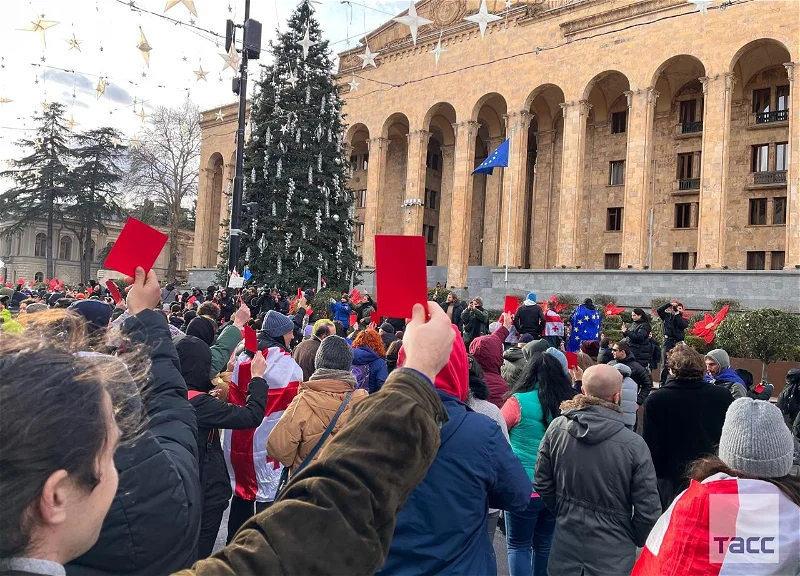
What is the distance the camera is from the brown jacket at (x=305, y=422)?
12.3ft

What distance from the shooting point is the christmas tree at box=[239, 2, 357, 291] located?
21.3m

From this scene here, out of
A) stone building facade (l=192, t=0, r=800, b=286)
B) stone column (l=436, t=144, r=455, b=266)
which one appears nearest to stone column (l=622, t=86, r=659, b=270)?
stone building facade (l=192, t=0, r=800, b=286)

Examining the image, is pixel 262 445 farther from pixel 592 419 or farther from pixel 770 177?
pixel 770 177

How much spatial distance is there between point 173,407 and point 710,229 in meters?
27.1

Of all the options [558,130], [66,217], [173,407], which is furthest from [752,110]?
[66,217]

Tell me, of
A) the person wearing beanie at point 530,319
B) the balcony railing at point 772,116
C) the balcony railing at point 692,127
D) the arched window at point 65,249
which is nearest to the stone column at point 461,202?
the balcony railing at point 692,127

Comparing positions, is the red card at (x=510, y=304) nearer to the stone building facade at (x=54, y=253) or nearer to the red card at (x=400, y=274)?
the red card at (x=400, y=274)

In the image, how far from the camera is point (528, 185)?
125ft

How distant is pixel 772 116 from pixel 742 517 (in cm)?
3197

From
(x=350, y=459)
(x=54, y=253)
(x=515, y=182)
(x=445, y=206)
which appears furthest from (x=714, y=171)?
(x=54, y=253)

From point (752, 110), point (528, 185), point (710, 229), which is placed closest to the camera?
point (710, 229)

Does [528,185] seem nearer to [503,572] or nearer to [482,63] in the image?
[482,63]

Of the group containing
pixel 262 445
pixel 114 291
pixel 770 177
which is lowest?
pixel 262 445

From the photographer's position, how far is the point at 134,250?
9.89ft
